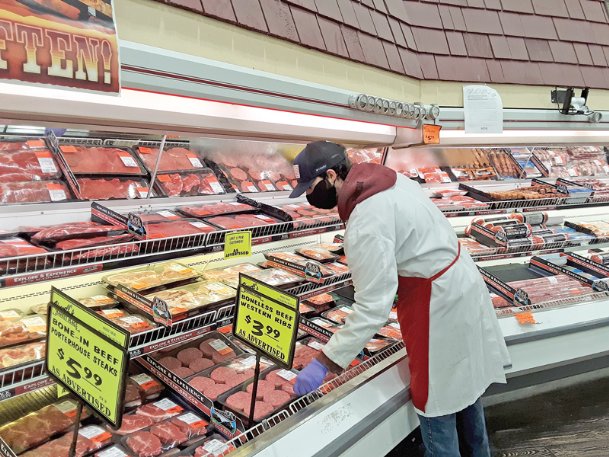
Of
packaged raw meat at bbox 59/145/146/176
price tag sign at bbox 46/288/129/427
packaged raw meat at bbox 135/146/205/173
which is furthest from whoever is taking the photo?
packaged raw meat at bbox 135/146/205/173

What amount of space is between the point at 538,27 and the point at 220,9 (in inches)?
141

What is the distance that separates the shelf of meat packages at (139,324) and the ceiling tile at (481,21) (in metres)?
2.90

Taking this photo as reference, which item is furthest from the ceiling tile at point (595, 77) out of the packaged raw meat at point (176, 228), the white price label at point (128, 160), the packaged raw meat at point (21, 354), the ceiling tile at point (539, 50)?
the packaged raw meat at point (21, 354)

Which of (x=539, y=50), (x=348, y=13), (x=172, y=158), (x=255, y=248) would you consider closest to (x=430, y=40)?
(x=348, y=13)

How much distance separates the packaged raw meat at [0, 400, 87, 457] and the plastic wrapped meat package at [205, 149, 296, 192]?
1.59m

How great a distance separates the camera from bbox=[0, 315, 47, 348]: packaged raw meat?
1984mm

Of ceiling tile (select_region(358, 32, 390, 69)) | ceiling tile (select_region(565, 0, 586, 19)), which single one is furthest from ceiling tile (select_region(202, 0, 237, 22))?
ceiling tile (select_region(565, 0, 586, 19))

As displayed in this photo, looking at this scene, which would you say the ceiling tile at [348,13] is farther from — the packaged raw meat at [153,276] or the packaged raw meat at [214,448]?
the packaged raw meat at [214,448]

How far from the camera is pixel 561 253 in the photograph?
14.2ft

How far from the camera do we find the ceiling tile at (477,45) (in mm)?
4289

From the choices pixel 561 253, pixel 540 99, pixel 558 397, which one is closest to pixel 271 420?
pixel 558 397

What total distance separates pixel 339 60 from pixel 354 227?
59.8 inches

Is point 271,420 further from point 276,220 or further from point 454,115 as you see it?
point 454,115

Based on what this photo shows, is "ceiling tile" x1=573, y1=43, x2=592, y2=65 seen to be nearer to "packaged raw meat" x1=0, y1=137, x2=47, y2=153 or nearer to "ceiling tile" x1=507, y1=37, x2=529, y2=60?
"ceiling tile" x1=507, y1=37, x2=529, y2=60
